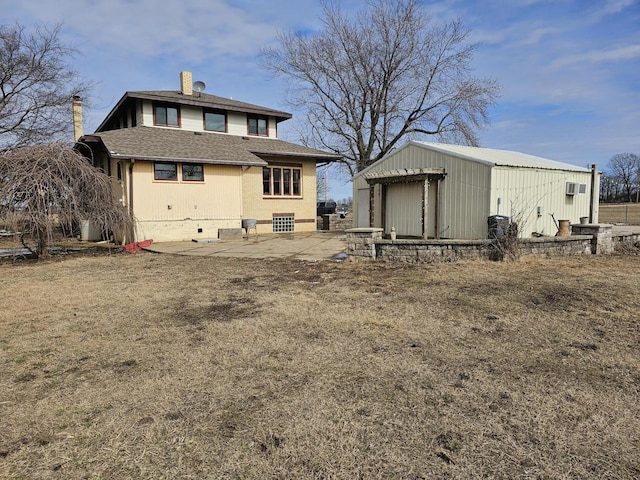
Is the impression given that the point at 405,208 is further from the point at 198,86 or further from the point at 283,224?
the point at 198,86

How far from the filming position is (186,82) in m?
19.0

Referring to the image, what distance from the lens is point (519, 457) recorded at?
2.31 metres

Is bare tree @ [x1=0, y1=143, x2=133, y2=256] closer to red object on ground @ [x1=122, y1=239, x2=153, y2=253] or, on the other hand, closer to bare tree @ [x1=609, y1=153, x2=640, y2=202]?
red object on ground @ [x1=122, y1=239, x2=153, y2=253]

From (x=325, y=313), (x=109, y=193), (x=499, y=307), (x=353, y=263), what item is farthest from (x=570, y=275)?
(x=109, y=193)

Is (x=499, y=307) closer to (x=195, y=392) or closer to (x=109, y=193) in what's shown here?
(x=195, y=392)

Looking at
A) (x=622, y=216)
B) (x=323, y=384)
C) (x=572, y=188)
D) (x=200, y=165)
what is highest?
(x=200, y=165)

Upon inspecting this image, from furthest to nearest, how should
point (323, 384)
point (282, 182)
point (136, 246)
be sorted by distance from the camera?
point (282, 182)
point (136, 246)
point (323, 384)

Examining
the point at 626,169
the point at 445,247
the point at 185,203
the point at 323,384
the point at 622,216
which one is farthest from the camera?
the point at 626,169

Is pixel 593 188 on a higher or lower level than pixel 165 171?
lower

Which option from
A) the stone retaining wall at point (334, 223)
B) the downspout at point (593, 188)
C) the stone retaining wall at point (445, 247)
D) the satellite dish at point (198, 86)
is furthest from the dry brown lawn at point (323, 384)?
the satellite dish at point (198, 86)

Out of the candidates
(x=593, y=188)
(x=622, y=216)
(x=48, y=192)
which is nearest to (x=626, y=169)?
(x=622, y=216)

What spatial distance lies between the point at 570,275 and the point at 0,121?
27170 mm

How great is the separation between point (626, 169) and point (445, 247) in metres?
78.7

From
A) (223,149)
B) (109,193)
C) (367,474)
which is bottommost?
(367,474)
